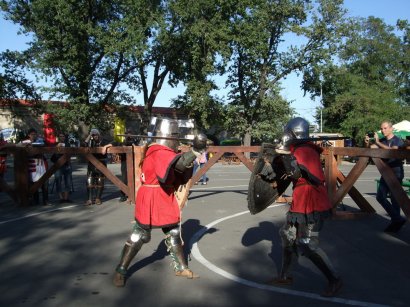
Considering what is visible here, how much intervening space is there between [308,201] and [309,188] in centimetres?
14

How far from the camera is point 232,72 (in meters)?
37.4

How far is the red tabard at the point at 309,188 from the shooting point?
451 cm

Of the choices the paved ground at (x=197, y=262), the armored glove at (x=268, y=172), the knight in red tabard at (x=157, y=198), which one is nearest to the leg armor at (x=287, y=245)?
the paved ground at (x=197, y=262)

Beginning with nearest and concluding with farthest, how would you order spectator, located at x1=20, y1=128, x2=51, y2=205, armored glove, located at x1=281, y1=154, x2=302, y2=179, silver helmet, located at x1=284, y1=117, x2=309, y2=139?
armored glove, located at x1=281, y1=154, x2=302, y2=179 < silver helmet, located at x1=284, y1=117, x2=309, y2=139 < spectator, located at x1=20, y1=128, x2=51, y2=205

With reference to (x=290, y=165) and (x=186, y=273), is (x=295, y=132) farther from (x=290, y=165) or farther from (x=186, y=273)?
(x=186, y=273)

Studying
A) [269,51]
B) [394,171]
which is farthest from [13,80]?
[394,171]

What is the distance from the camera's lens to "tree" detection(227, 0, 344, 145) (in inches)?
1356

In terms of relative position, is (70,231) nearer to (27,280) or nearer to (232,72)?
(27,280)

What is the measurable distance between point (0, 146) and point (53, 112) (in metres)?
24.1

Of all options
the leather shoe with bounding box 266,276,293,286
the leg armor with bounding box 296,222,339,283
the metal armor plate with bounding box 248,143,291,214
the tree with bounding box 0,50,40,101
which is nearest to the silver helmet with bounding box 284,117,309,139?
the metal armor plate with bounding box 248,143,291,214

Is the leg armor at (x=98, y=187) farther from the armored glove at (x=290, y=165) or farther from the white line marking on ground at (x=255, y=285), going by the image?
the armored glove at (x=290, y=165)

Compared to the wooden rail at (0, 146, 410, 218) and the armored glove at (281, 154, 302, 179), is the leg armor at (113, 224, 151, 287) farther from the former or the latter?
the wooden rail at (0, 146, 410, 218)

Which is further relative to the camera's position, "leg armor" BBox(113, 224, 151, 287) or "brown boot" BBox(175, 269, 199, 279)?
"brown boot" BBox(175, 269, 199, 279)

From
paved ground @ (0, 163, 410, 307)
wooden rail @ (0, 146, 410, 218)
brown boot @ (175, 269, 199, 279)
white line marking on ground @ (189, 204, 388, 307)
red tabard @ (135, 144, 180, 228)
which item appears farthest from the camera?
wooden rail @ (0, 146, 410, 218)
